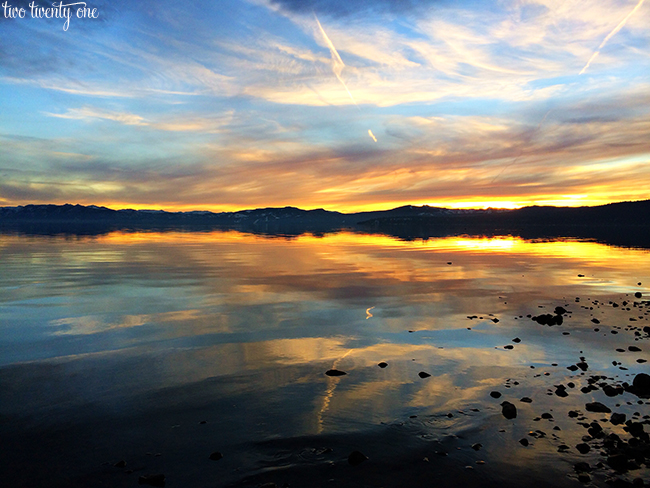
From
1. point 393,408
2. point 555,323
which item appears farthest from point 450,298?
point 393,408

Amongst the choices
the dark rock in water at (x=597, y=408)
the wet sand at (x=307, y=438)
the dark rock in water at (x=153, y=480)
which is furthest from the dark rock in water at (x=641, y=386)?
the dark rock in water at (x=153, y=480)

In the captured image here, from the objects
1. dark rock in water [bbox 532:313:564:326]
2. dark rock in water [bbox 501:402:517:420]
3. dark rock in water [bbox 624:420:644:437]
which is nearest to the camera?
dark rock in water [bbox 624:420:644:437]

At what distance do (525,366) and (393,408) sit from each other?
566 cm

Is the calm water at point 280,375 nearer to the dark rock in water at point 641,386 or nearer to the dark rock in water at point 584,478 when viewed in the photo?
the dark rock in water at point 584,478

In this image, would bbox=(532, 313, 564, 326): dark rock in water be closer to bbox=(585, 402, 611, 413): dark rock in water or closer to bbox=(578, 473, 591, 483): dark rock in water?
bbox=(585, 402, 611, 413): dark rock in water

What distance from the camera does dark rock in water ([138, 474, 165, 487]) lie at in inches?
296

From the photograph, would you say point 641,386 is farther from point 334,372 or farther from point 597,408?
point 334,372

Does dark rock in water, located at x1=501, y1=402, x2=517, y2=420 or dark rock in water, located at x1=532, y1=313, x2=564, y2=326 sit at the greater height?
dark rock in water, located at x1=532, y1=313, x2=564, y2=326

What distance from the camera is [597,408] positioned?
404 inches

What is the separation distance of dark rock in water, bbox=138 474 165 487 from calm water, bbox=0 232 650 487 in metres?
0.25

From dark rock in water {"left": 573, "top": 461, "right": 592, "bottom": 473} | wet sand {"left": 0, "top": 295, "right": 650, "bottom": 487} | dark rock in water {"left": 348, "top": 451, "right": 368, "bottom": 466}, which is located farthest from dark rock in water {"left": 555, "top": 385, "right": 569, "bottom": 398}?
dark rock in water {"left": 348, "top": 451, "right": 368, "bottom": 466}

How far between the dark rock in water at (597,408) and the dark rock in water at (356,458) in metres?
6.18

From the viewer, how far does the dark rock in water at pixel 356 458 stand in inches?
324

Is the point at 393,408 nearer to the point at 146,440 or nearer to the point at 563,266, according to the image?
the point at 146,440
